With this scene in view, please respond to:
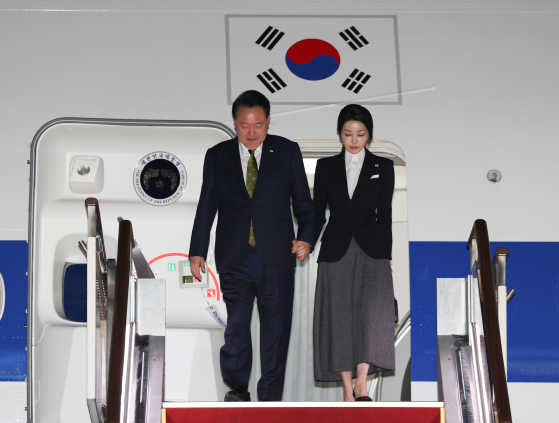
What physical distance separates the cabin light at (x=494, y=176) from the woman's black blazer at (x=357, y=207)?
1.07 metres

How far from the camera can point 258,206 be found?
4.04 meters

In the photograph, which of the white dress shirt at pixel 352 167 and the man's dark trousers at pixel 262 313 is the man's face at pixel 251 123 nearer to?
the white dress shirt at pixel 352 167

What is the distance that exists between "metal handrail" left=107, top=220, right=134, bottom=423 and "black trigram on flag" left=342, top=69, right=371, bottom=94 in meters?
2.06

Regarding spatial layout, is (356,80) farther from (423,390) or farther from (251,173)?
(423,390)

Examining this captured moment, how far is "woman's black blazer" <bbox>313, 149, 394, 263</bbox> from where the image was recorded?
4.03 m

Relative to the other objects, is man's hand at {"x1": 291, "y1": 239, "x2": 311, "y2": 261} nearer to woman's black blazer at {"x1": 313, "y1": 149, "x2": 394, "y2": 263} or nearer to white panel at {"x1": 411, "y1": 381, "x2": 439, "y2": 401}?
woman's black blazer at {"x1": 313, "y1": 149, "x2": 394, "y2": 263}

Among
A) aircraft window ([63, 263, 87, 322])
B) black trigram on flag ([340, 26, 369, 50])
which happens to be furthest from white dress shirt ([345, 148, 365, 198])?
aircraft window ([63, 263, 87, 322])

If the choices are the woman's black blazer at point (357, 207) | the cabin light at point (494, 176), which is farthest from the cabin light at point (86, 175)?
the cabin light at point (494, 176)

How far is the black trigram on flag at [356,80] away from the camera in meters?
4.99

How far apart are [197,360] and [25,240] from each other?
49.8 inches

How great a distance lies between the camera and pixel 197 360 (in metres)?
4.94

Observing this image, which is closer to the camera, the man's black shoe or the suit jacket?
the man's black shoe

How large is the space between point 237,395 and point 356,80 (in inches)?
86.8

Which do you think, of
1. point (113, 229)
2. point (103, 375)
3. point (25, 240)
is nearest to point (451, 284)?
point (103, 375)
